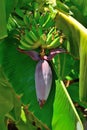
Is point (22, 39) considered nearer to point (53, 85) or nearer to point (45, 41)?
point (45, 41)

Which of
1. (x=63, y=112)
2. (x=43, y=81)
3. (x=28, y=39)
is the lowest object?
(x=63, y=112)

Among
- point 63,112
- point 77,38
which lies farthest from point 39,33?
point 63,112

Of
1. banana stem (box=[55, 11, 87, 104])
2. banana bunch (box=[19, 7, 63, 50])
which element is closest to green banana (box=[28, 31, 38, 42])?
banana bunch (box=[19, 7, 63, 50])

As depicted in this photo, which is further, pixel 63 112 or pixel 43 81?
pixel 63 112

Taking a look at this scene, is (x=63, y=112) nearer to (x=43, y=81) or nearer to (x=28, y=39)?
(x=43, y=81)

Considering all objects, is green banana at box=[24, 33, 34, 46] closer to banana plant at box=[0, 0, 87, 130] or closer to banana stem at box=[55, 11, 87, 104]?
banana plant at box=[0, 0, 87, 130]

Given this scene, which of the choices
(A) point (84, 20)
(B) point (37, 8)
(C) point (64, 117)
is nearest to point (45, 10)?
(B) point (37, 8)
